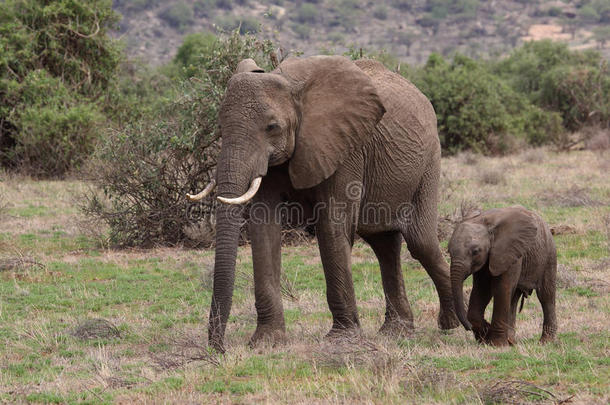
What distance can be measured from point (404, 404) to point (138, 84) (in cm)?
2750

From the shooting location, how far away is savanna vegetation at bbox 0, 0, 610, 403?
6.48 m

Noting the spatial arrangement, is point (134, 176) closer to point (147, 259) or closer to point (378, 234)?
point (147, 259)

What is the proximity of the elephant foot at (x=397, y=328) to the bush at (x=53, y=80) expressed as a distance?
1366cm

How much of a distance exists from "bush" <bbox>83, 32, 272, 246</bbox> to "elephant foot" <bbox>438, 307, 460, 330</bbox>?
5353 millimetres

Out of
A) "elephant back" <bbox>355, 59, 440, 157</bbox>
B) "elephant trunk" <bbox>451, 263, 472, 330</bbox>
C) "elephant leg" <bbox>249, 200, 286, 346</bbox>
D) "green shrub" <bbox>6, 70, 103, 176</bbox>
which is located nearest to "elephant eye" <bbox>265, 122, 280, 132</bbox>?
A: "elephant leg" <bbox>249, 200, 286, 346</bbox>

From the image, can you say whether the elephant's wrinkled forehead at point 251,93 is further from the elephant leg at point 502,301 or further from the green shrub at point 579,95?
the green shrub at point 579,95

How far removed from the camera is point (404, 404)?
19.1ft

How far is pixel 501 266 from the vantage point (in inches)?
288

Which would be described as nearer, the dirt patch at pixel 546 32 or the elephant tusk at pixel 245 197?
the elephant tusk at pixel 245 197

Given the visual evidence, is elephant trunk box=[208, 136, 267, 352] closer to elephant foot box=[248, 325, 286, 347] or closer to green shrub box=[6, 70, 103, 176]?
elephant foot box=[248, 325, 286, 347]

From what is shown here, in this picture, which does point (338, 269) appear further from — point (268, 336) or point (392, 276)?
point (392, 276)

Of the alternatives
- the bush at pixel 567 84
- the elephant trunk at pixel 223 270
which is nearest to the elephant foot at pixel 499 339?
the elephant trunk at pixel 223 270

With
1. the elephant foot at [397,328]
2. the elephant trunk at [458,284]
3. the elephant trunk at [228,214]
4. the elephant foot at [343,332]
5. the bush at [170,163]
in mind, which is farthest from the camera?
the bush at [170,163]

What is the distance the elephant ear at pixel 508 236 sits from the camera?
733 centimetres
